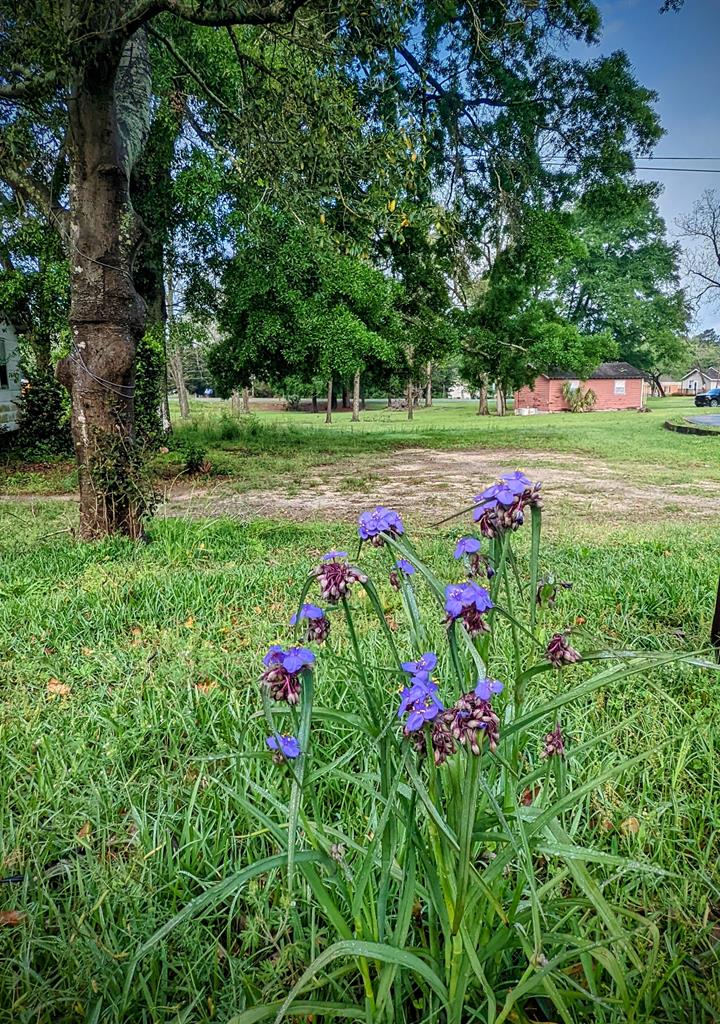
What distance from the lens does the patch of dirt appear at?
6128mm

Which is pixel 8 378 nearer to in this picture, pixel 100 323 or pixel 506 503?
pixel 100 323

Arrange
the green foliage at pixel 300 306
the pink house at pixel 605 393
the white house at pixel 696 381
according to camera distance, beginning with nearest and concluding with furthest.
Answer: the green foliage at pixel 300 306, the pink house at pixel 605 393, the white house at pixel 696 381

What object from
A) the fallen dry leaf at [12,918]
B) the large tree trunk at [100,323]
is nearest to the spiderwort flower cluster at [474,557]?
the fallen dry leaf at [12,918]

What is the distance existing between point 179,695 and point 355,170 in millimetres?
4380

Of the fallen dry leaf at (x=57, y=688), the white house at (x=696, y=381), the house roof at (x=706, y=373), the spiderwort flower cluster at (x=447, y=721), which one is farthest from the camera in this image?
the white house at (x=696, y=381)

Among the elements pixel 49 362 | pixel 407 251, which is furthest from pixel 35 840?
pixel 407 251

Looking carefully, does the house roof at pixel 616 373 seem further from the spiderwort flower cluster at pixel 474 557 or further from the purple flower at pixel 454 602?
the purple flower at pixel 454 602

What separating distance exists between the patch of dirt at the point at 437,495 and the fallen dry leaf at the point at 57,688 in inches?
92.3

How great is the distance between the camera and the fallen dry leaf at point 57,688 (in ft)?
7.14

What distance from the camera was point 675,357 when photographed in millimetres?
37219

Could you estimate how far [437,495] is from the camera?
7.41m

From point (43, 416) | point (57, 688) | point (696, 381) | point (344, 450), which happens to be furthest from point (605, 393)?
point (57, 688)

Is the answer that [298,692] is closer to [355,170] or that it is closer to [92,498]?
[92,498]

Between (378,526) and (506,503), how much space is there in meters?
0.20
